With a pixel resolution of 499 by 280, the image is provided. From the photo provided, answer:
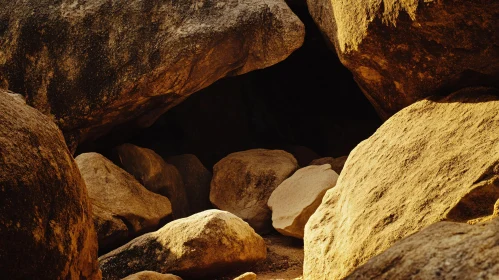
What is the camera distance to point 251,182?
235 inches

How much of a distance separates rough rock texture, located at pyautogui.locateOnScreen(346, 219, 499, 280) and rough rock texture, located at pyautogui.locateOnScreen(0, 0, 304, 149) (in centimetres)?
389

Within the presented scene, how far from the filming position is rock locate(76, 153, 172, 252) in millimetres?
4977

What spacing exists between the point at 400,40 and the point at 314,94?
5372 millimetres

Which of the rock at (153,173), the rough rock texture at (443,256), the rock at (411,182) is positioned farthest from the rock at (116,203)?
the rough rock texture at (443,256)

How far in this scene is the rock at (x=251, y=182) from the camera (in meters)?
5.70

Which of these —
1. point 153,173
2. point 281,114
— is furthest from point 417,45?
point 281,114

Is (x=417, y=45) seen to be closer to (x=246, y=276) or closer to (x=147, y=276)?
(x=246, y=276)

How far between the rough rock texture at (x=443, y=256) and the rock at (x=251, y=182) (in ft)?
13.4

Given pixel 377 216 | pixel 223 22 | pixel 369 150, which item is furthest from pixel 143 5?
pixel 377 216

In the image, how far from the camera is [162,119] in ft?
24.8

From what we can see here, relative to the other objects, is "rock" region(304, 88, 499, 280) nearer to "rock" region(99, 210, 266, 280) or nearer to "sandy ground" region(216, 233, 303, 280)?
"rock" region(99, 210, 266, 280)

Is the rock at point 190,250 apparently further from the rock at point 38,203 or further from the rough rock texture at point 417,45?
the rock at point 38,203

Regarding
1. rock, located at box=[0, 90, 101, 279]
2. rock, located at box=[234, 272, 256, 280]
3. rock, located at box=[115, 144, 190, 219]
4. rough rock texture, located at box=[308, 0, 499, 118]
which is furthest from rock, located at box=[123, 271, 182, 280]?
rock, located at box=[115, 144, 190, 219]

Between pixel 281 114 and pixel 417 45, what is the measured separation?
535 centimetres
